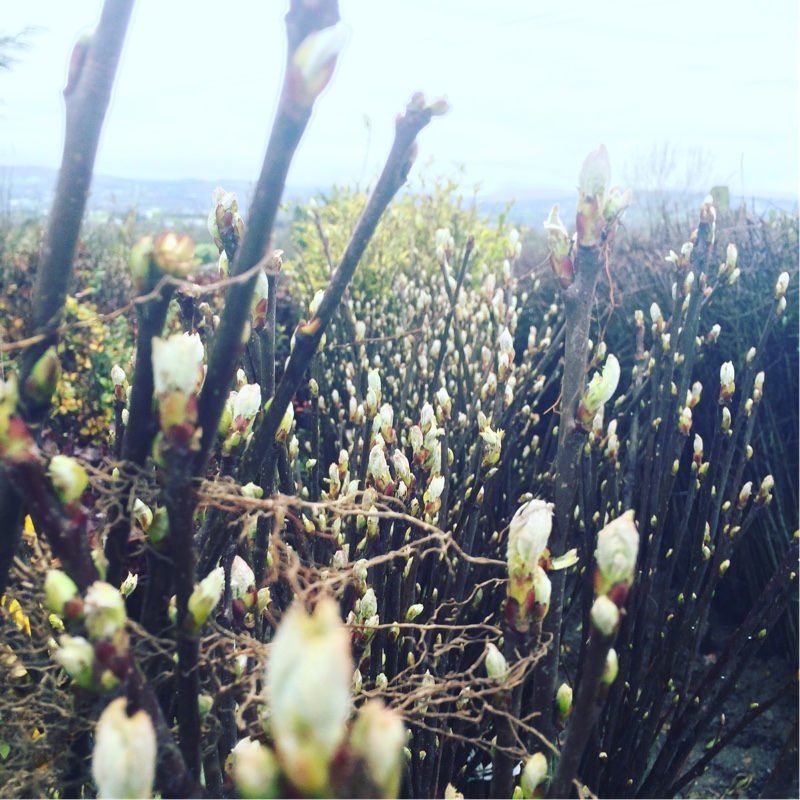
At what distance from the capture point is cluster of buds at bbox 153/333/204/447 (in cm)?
55

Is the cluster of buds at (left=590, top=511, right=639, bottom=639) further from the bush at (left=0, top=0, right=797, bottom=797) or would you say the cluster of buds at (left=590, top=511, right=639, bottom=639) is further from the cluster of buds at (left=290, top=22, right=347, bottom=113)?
the cluster of buds at (left=290, top=22, right=347, bottom=113)

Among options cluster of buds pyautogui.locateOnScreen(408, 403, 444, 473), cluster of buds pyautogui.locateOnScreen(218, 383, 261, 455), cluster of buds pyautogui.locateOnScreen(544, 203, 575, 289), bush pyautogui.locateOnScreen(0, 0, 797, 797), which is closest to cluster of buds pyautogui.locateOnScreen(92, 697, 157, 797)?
bush pyautogui.locateOnScreen(0, 0, 797, 797)

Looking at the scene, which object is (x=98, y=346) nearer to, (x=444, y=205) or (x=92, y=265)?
(x=92, y=265)

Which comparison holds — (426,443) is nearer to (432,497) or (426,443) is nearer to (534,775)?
(432,497)

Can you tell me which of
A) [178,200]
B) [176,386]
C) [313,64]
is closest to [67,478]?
[176,386]

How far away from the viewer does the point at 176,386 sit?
21.7 inches

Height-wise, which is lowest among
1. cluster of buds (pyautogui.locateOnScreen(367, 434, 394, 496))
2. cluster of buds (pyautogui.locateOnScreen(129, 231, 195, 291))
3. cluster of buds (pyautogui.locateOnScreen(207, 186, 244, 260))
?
cluster of buds (pyautogui.locateOnScreen(367, 434, 394, 496))

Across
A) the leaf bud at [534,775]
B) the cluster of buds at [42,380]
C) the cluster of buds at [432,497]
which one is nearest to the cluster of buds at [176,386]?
the cluster of buds at [42,380]

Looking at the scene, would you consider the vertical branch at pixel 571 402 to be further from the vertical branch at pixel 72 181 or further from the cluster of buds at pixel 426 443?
the vertical branch at pixel 72 181

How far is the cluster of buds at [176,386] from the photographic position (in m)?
0.55

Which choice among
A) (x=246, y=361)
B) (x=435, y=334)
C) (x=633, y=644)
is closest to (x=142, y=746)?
(x=246, y=361)

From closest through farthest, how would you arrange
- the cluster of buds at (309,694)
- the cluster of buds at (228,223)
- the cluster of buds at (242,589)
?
the cluster of buds at (309,694), the cluster of buds at (242,589), the cluster of buds at (228,223)

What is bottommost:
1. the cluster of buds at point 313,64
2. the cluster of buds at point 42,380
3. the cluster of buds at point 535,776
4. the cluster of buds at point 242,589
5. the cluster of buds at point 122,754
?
the cluster of buds at point 535,776

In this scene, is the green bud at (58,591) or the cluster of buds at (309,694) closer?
the cluster of buds at (309,694)
